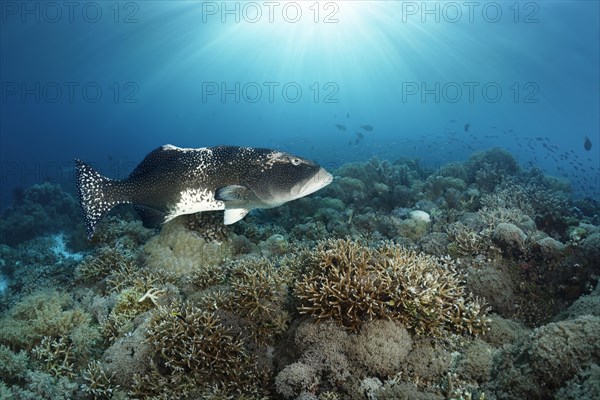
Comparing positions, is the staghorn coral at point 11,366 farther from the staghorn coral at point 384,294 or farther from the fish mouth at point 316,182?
the fish mouth at point 316,182

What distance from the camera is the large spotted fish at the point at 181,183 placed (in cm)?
544

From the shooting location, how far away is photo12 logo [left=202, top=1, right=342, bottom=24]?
52281 millimetres

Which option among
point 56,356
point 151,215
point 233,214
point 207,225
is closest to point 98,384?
point 56,356

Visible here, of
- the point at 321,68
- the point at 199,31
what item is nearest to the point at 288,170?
the point at 199,31

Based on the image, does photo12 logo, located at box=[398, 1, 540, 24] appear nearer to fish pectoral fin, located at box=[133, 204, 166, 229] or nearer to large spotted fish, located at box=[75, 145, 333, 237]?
large spotted fish, located at box=[75, 145, 333, 237]

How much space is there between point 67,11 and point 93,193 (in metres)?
53.0

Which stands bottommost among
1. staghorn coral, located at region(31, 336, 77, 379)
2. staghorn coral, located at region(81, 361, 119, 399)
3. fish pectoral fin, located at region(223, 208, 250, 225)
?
staghorn coral, located at region(31, 336, 77, 379)

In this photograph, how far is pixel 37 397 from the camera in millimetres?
4391

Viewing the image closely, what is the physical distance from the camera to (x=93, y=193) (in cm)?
559

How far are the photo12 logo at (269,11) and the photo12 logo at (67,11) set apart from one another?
11046 millimetres

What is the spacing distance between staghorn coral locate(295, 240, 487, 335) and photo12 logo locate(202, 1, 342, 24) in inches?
2154

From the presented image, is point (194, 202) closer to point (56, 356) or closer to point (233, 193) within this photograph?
point (233, 193)

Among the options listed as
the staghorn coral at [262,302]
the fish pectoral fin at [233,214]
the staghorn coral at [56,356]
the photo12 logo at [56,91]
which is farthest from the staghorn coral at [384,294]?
the photo12 logo at [56,91]

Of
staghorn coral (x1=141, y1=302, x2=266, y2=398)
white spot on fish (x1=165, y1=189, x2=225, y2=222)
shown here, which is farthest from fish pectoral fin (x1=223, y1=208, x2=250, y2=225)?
staghorn coral (x1=141, y1=302, x2=266, y2=398)
